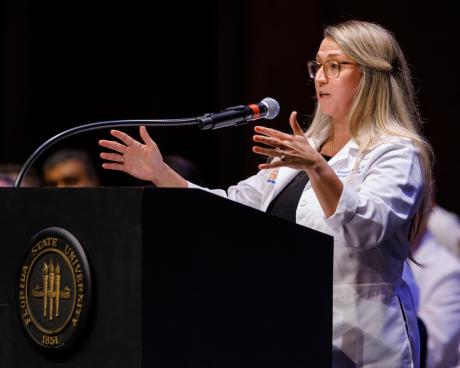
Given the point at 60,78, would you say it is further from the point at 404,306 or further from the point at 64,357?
the point at 64,357

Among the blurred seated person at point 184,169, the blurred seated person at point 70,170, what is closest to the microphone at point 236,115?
the blurred seated person at point 184,169

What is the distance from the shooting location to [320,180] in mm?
2008

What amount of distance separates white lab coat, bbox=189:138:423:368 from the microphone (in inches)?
11.2

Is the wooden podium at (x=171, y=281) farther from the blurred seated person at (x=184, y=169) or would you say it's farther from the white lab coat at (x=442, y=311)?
the white lab coat at (x=442, y=311)

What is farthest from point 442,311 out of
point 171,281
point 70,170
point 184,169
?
point 171,281

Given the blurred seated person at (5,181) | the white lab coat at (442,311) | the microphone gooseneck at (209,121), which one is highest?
the microphone gooseneck at (209,121)

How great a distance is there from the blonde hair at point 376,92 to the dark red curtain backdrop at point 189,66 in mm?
2328

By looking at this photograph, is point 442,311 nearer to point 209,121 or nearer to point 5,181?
point 5,181

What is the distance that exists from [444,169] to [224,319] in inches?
138

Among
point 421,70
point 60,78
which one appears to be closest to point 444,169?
point 421,70

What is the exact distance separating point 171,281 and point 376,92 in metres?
1.06

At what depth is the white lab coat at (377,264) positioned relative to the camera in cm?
212

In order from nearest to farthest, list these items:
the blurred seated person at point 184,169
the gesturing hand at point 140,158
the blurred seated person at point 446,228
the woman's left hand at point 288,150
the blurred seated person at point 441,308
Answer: the woman's left hand at point 288,150 → the gesturing hand at point 140,158 → the blurred seated person at point 184,169 → the blurred seated person at point 441,308 → the blurred seated person at point 446,228

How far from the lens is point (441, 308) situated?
4.19 m
